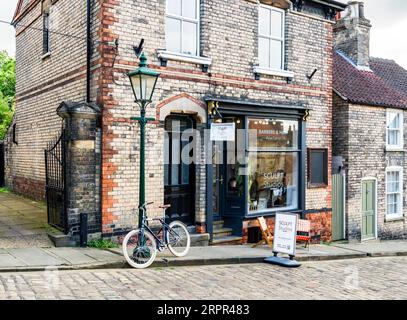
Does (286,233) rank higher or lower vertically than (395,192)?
lower

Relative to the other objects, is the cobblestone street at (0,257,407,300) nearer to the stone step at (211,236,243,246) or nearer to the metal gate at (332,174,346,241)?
the stone step at (211,236,243,246)

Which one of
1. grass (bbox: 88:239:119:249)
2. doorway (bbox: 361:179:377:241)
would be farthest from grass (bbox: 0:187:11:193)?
doorway (bbox: 361:179:377:241)

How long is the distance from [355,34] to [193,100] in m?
9.35

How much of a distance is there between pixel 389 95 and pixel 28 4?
12.5m

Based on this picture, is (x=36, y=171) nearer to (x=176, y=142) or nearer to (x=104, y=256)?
(x=176, y=142)

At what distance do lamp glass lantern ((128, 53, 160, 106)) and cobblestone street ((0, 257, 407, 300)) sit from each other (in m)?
3.11

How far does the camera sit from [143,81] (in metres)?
8.58

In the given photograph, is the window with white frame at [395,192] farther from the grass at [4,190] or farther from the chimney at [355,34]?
the grass at [4,190]

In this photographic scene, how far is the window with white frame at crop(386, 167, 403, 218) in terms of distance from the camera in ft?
55.0

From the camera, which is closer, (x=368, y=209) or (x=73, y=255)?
(x=73, y=255)

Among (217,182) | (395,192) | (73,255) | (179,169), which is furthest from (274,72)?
(395,192)

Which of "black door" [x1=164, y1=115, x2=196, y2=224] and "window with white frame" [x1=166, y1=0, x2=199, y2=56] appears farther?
"black door" [x1=164, y1=115, x2=196, y2=224]

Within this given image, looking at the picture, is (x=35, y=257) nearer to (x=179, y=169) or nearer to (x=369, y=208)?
(x=179, y=169)

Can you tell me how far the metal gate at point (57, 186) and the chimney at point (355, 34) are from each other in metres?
11.8
